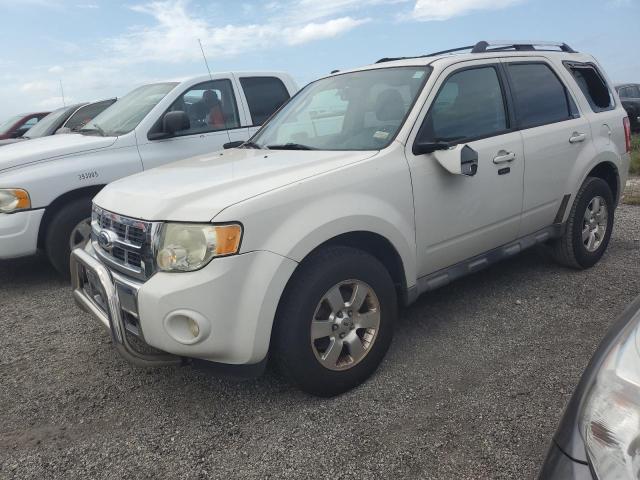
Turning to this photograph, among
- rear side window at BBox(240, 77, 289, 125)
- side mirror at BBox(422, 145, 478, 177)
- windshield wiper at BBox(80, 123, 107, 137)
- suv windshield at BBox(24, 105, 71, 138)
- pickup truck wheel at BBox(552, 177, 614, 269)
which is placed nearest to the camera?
side mirror at BBox(422, 145, 478, 177)

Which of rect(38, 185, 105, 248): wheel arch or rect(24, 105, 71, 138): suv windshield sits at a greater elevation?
rect(24, 105, 71, 138): suv windshield

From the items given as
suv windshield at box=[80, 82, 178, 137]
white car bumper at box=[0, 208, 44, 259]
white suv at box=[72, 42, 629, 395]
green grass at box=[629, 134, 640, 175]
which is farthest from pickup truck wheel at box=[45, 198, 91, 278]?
green grass at box=[629, 134, 640, 175]

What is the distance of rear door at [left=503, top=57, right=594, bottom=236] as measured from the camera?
3.78 m

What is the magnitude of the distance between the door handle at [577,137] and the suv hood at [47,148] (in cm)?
391

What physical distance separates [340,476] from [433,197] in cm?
163

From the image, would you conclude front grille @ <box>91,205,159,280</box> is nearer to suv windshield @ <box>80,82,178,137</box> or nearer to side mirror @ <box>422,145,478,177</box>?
side mirror @ <box>422,145,478,177</box>

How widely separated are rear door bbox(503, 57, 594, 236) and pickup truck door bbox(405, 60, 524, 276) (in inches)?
5.2

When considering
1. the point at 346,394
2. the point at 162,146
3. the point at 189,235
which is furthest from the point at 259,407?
the point at 162,146

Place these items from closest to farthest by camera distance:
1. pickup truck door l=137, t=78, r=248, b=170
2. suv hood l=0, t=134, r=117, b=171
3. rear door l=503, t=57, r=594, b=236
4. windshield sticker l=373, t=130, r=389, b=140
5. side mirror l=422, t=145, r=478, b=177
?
side mirror l=422, t=145, r=478, b=177
windshield sticker l=373, t=130, r=389, b=140
rear door l=503, t=57, r=594, b=236
suv hood l=0, t=134, r=117, b=171
pickup truck door l=137, t=78, r=248, b=170

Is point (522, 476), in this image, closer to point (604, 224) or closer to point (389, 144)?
point (389, 144)

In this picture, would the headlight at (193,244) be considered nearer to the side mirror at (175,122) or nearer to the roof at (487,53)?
the roof at (487,53)

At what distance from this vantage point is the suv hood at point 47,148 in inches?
178

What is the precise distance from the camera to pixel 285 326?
2.51 m

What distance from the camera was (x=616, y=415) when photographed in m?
1.20
